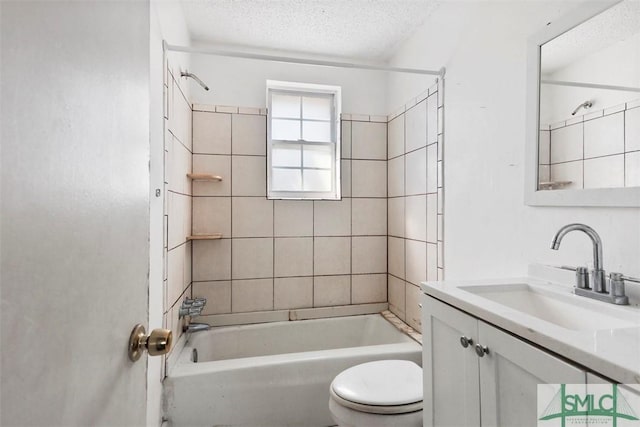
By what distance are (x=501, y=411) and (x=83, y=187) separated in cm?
95

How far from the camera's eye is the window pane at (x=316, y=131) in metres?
2.52

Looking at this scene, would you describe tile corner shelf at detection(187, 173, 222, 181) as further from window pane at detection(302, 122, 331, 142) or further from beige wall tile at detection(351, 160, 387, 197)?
beige wall tile at detection(351, 160, 387, 197)

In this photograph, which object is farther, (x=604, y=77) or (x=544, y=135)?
(x=544, y=135)

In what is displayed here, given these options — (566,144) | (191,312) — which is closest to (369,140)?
(566,144)

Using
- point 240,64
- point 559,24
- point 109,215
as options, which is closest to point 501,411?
point 109,215

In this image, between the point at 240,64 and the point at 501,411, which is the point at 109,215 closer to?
the point at 501,411

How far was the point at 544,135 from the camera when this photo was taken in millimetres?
1191

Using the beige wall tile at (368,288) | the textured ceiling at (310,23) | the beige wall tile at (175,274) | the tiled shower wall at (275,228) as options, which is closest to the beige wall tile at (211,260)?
the tiled shower wall at (275,228)

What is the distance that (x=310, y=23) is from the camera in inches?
82.4

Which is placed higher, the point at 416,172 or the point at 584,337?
the point at 416,172

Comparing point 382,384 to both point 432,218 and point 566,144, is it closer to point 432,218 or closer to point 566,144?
point 432,218

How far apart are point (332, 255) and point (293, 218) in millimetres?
414

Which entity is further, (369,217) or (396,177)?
(369,217)

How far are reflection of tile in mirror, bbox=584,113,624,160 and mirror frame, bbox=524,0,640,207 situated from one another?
121mm
